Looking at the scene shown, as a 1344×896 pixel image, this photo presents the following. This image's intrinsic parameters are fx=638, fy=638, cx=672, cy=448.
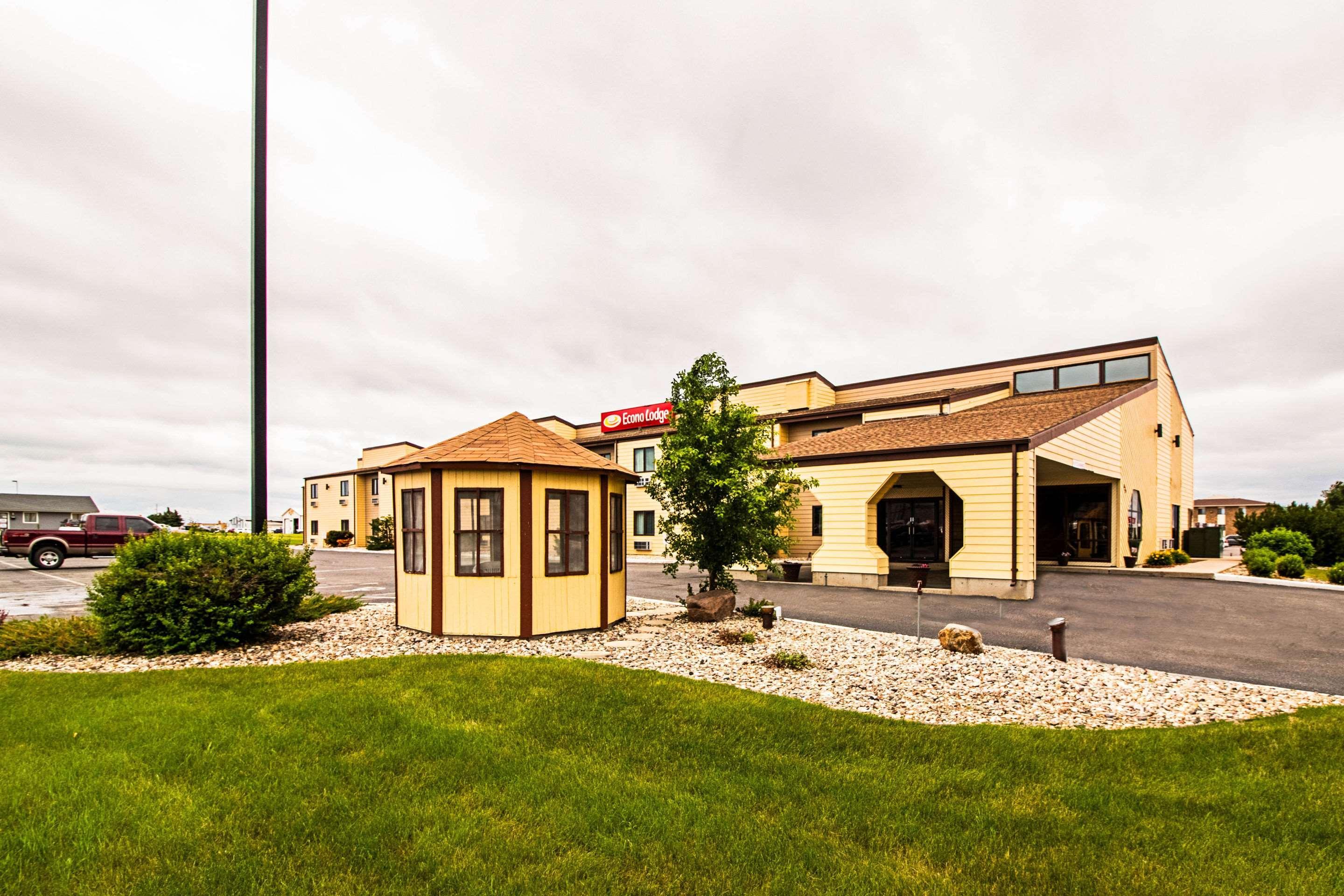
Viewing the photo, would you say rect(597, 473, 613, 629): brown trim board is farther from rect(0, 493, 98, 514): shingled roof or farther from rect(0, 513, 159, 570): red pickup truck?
rect(0, 493, 98, 514): shingled roof

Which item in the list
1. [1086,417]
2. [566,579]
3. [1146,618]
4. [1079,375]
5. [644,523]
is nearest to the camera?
[566,579]

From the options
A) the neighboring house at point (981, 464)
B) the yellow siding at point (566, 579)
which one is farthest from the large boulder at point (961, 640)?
the neighboring house at point (981, 464)

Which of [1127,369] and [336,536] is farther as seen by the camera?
[336,536]

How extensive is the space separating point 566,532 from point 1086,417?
17.0m

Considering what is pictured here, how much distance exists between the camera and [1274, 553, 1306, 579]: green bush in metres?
19.3

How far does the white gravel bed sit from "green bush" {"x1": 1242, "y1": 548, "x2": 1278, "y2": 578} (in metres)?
16.4

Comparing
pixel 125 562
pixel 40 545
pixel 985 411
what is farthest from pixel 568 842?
pixel 40 545

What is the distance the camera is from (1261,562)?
20.3 meters

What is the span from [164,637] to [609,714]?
7217 millimetres

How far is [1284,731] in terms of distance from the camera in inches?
242

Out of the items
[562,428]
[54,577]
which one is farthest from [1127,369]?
[54,577]

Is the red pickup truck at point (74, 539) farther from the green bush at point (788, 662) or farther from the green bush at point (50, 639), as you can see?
the green bush at point (788, 662)

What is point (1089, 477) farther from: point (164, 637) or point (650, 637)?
point (164, 637)

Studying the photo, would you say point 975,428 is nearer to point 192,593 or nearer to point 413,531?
point 413,531
